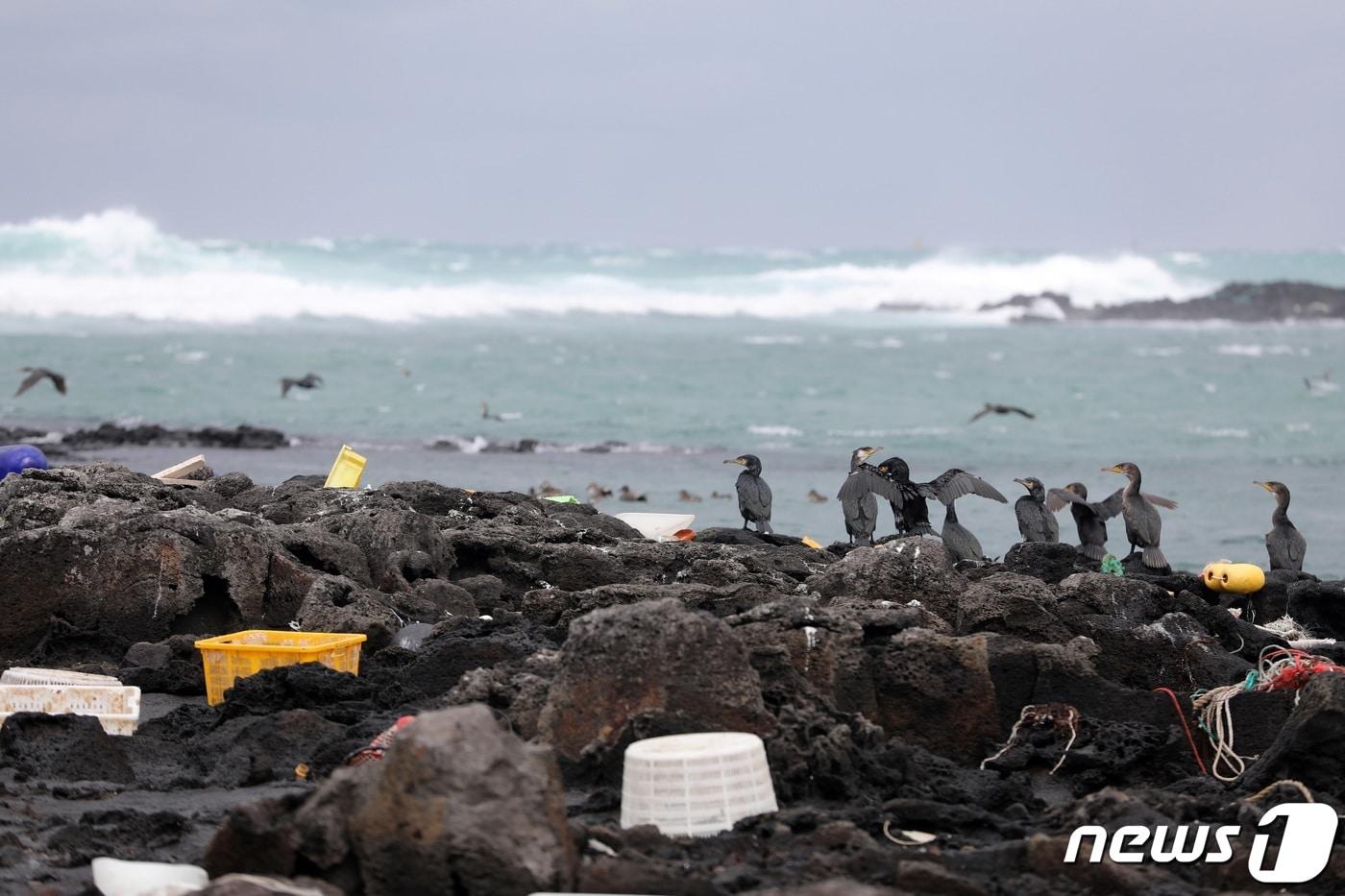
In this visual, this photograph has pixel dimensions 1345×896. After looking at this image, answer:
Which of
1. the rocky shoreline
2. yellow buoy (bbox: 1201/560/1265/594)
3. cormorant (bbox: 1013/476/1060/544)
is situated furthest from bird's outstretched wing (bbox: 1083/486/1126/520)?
yellow buoy (bbox: 1201/560/1265/594)

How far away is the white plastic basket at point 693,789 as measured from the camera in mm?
5770

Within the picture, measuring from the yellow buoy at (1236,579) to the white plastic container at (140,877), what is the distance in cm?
662

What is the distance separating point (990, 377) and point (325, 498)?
32534 millimetres

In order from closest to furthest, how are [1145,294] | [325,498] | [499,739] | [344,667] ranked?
[499,739] < [344,667] < [325,498] < [1145,294]

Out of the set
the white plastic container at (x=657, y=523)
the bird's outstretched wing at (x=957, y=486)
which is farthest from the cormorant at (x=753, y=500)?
the bird's outstretched wing at (x=957, y=486)

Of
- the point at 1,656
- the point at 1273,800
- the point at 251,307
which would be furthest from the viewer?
the point at 251,307

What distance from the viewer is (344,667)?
8375 millimetres

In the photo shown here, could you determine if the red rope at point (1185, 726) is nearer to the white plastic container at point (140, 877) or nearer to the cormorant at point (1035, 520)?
the white plastic container at point (140, 877)

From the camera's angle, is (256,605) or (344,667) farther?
(256,605)

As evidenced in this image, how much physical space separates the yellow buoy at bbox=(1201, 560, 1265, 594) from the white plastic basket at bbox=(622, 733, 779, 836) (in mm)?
5072

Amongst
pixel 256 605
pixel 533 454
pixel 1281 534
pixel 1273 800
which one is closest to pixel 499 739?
pixel 1273 800

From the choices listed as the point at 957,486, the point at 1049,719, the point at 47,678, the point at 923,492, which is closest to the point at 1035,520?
the point at 957,486

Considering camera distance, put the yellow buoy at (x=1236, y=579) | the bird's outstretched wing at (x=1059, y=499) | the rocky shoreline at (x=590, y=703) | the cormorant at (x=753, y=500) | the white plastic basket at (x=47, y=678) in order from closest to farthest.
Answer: the rocky shoreline at (x=590, y=703), the white plastic basket at (x=47, y=678), the yellow buoy at (x=1236, y=579), the bird's outstretched wing at (x=1059, y=499), the cormorant at (x=753, y=500)

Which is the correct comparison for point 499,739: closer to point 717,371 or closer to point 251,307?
point 717,371
